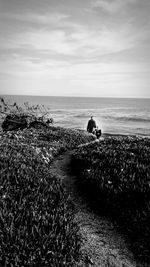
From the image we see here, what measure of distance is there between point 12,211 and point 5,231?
0.74m

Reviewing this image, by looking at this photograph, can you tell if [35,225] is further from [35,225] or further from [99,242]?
[99,242]

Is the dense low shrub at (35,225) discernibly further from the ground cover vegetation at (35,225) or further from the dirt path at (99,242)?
the dirt path at (99,242)

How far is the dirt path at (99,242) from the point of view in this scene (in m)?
3.77

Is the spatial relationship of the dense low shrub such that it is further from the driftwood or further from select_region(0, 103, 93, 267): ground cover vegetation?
the driftwood

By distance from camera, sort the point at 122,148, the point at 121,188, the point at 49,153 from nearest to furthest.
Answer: the point at 121,188, the point at 122,148, the point at 49,153

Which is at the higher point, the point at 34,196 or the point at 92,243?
the point at 34,196

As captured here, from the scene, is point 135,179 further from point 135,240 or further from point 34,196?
point 34,196

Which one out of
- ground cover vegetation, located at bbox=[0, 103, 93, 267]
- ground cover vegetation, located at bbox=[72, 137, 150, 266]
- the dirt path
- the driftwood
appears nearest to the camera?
ground cover vegetation, located at bbox=[0, 103, 93, 267]

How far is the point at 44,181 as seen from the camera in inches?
247

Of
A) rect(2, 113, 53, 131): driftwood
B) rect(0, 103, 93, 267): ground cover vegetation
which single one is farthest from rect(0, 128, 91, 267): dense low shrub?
rect(2, 113, 53, 131): driftwood

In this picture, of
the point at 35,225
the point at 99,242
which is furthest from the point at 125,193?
the point at 35,225

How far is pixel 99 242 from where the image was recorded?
4.39m

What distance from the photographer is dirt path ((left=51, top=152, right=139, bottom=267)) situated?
3.77 m

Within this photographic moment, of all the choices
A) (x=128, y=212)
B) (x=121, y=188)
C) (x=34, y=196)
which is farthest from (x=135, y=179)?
(x=34, y=196)
